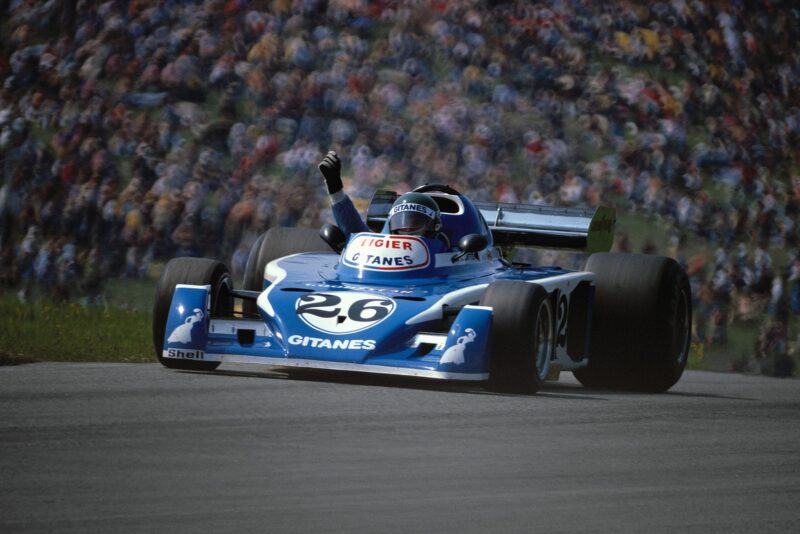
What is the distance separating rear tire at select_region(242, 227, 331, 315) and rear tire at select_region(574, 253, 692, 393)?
2528mm

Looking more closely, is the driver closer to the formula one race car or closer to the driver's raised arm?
the driver's raised arm

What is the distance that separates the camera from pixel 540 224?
13250 mm

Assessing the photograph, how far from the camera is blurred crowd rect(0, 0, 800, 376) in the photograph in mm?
18594

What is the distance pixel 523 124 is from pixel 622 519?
14106mm

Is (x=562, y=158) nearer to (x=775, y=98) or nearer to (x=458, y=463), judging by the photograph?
(x=775, y=98)

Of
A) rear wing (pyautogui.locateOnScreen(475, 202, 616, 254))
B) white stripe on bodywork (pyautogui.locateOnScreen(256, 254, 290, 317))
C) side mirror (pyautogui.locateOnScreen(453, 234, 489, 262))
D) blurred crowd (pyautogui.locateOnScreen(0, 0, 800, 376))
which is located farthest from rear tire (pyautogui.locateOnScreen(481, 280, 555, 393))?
blurred crowd (pyautogui.locateOnScreen(0, 0, 800, 376))

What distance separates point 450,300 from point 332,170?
5.71 feet

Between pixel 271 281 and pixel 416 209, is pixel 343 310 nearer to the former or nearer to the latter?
pixel 271 281

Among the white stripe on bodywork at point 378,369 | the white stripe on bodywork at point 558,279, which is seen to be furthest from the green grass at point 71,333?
the white stripe on bodywork at point 558,279

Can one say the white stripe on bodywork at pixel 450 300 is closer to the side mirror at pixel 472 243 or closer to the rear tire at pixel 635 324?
the side mirror at pixel 472 243

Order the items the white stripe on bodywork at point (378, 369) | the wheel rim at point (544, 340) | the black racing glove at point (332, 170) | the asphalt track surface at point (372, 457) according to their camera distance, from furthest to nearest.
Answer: the black racing glove at point (332, 170), the wheel rim at point (544, 340), the white stripe on bodywork at point (378, 369), the asphalt track surface at point (372, 457)

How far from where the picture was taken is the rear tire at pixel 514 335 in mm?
10172

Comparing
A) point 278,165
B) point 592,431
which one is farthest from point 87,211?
point 592,431

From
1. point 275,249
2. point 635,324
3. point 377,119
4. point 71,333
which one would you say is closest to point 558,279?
point 635,324
